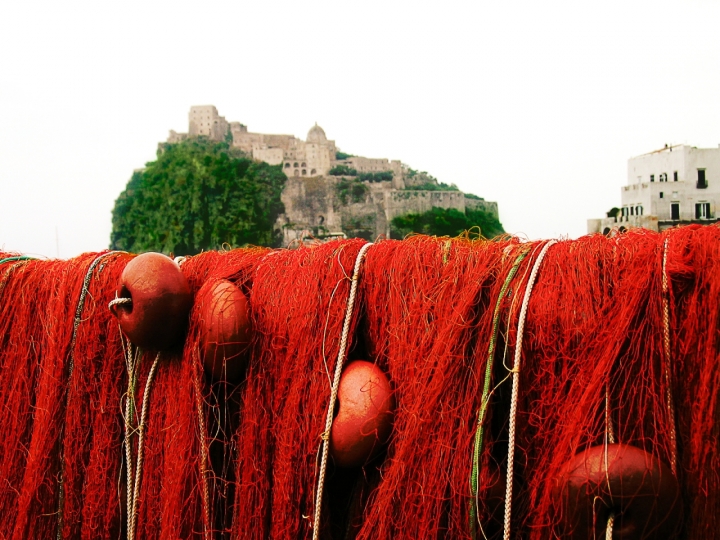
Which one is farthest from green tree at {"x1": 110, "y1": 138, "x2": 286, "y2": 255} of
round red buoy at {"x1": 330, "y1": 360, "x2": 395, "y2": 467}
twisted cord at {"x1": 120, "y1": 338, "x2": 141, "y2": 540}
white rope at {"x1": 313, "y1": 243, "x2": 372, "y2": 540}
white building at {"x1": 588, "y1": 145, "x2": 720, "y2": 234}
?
round red buoy at {"x1": 330, "y1": 360, "x2": 395, "y2": 467}

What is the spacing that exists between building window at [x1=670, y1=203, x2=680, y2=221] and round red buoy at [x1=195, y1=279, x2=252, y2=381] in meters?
34.6

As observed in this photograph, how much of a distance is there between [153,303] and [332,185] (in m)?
74.1

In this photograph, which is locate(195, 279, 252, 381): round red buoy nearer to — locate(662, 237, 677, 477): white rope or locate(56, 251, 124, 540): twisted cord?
locate(56, 251, 124, 540): twisted cord

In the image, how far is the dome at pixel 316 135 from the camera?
Result: 272ft

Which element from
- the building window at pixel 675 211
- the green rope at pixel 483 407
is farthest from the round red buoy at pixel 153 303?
the building window at pixel 675 211

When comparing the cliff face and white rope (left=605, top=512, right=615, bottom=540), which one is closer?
Answer: white rope (left=605, top=512, right=615, bottom=540)

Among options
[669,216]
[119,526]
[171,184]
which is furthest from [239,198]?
[119,526]

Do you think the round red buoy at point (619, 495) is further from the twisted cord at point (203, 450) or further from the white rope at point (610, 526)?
the twisted cord at point (203, 450)

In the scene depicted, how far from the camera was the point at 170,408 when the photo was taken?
9.77ft

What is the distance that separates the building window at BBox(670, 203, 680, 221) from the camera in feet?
113

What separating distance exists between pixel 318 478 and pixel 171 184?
56.0 m

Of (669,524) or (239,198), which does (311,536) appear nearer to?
(669,524)

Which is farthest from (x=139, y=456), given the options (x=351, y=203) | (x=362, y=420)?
(x=351, y=203)

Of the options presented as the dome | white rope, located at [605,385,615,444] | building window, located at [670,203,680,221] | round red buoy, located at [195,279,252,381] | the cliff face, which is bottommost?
white rope, located at [605,385,615,444]
